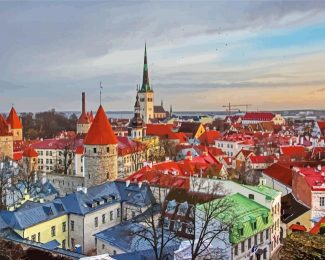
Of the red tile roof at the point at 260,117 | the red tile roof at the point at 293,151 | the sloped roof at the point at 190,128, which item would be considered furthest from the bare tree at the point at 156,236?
the red tile roof at the point at 260,117

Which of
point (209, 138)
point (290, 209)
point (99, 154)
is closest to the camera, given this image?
point (290, 209)

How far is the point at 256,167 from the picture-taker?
4672cm

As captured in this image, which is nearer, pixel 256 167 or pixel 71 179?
pixel 71 179

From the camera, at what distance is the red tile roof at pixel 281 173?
3248 cm

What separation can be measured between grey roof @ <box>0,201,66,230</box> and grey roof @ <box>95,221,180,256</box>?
3634 mm

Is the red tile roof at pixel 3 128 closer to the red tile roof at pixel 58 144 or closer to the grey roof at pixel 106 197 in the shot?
the red tile roof at pixel 58 144

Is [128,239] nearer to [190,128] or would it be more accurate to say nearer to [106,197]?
[106,197]

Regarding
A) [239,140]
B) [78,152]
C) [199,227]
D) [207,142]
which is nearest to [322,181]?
[199,227]

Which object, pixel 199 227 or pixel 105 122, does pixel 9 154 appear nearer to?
pixel 105 122

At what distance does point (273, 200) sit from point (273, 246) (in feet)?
8.55

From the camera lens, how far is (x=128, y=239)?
2141 cm

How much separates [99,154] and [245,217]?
1370 cm

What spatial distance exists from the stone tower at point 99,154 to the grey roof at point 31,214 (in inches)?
262

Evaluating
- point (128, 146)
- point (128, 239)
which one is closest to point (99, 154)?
point (128, 239)
